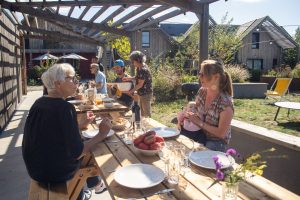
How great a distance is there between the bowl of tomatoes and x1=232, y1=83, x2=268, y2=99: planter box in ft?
31.6

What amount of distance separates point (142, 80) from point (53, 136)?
3.26 meters

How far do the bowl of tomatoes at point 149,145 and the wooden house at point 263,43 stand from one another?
92.6ft

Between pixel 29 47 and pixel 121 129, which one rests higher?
pixel 29 47

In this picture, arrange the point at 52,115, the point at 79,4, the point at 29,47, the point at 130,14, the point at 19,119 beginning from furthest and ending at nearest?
the point at 29,47, the point at 19,119, the point at 130,14, the point at 79,4, the point at 52,115

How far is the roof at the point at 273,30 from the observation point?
28327 millimetres

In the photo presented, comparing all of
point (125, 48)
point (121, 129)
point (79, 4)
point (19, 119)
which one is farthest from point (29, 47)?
point (121, 129)

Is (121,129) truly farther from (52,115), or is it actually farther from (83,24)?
(83,24)

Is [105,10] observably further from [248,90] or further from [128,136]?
[248,90]

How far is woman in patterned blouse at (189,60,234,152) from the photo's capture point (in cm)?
251

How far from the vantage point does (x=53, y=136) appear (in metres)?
1.90

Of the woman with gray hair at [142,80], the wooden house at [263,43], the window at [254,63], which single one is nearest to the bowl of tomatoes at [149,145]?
the woman with gray hair at [142,80]

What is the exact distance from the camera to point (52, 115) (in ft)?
6.18

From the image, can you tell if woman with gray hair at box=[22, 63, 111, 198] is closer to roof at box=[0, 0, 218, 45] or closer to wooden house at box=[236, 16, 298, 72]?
roof at box=[0, 0, 218, 45]

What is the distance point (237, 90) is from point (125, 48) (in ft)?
32.0
